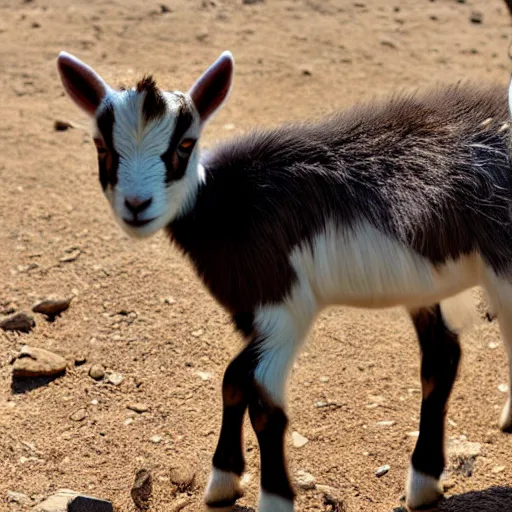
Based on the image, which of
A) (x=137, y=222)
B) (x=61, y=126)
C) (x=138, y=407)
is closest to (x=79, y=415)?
(x=138, y=407)

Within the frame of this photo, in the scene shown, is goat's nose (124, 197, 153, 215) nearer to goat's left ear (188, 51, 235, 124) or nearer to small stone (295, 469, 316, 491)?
goat's left ear (188, 51, 235, 124)

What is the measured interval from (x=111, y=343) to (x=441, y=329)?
221 cm

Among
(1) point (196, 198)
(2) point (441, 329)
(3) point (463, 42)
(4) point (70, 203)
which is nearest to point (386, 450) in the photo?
(2) point (441, 329)

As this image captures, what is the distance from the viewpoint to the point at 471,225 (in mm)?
4684

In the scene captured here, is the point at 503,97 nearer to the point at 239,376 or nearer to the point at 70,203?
the point at 239,376

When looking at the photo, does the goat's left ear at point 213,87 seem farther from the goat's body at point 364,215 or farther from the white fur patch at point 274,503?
the white fur patch at point 274,503

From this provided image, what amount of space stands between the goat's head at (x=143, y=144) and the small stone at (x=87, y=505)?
1.40 m

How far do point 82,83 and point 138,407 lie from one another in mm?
2088

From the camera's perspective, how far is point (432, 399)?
→ 5324 mm

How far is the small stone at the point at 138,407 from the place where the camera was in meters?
5.95

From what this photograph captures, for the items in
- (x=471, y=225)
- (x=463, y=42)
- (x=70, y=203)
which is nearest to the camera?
(x=471, y=225)

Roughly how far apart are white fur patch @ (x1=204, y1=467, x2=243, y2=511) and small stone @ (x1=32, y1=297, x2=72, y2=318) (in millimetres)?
2077

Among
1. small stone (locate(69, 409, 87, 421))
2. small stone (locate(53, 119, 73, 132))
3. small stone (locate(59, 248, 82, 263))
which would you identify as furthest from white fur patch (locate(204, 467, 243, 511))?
small stone (locate(53, 119, 73, 132))

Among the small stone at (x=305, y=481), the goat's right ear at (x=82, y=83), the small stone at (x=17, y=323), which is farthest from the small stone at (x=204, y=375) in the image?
the goat's right ear at (x=82, y=83)
